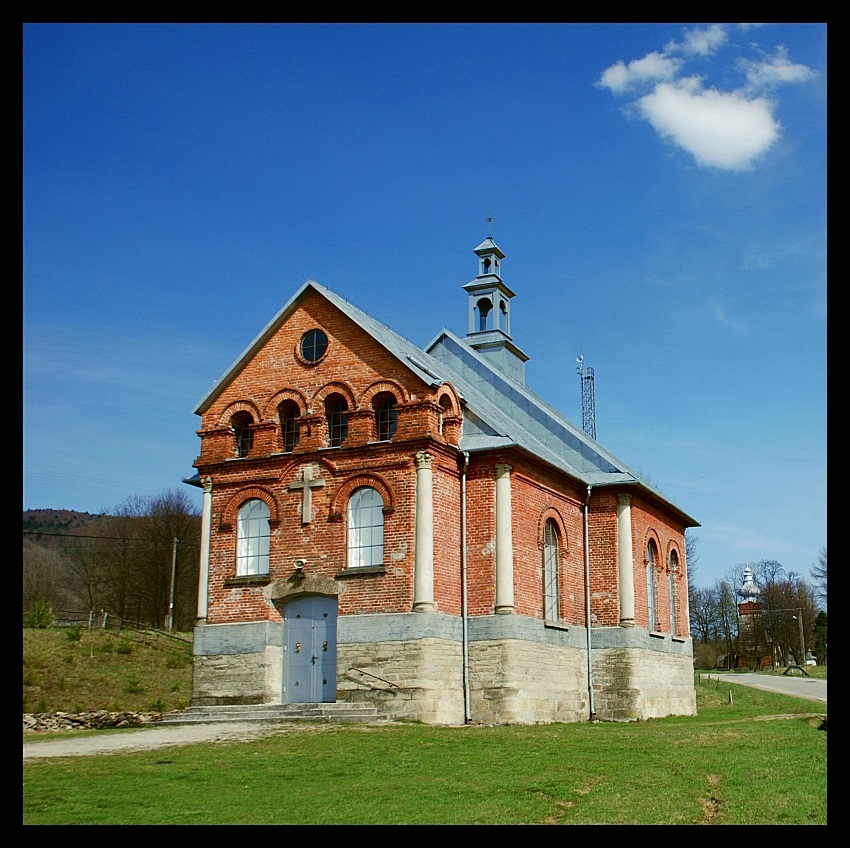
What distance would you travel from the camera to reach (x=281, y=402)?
24.4 meters

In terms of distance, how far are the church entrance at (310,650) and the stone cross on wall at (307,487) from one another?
71.2 inches

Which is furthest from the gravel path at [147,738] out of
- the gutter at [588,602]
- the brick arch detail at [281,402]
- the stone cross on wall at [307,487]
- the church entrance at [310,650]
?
the gutter at [588,602]

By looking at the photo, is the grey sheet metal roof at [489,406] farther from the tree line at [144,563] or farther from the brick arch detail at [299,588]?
the tree line at [144,563]

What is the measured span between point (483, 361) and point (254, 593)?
1070 centimetres

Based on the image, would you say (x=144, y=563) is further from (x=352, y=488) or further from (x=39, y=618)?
(x=352, y=488)

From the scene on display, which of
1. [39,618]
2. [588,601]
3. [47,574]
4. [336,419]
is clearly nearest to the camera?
[336,419]

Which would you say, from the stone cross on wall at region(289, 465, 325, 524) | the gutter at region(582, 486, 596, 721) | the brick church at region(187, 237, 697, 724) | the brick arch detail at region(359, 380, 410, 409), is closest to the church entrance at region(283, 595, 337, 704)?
the brick church at region(187, 237, 697, 724)

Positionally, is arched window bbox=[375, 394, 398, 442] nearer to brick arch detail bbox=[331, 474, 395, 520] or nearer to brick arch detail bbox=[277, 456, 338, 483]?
brick arch detail bbox=[331, 474, 395, 520]

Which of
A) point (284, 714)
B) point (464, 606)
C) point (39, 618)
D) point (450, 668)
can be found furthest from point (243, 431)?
point (39, 618)

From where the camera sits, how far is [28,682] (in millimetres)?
29688

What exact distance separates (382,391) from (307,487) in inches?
108

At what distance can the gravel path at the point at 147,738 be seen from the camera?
1634cm
